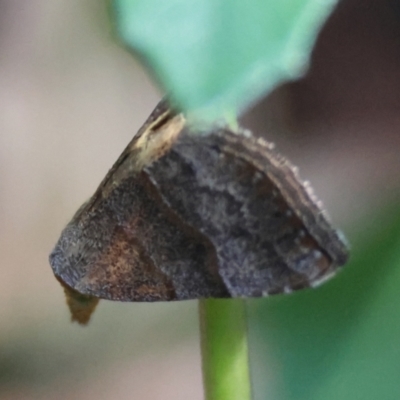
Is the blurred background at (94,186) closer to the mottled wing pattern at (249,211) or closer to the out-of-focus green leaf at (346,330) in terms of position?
the out-of-focus green leaf at (346,330)

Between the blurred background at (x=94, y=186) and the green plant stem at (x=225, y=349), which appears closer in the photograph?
the green plant stem at (x=225, y=349)

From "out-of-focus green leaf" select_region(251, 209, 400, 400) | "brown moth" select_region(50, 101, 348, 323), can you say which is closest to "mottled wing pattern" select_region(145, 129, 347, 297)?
"brown moth" select_region(50, 101, 348, 323)

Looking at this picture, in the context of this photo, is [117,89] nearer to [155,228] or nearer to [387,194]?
[387,194]

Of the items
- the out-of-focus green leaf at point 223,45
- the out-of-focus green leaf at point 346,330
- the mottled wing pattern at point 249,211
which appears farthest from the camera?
the out-of-focus green leaf at point 346,330

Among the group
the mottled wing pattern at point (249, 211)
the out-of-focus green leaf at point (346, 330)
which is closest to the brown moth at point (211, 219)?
the mottled wing pattern at point (249, 211)

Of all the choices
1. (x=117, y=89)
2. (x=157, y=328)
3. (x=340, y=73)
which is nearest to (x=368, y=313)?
(x=340, y=73)

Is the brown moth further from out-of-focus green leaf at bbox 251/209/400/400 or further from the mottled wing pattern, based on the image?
out-of-focus green leaf at bbox 251/209/400/400
